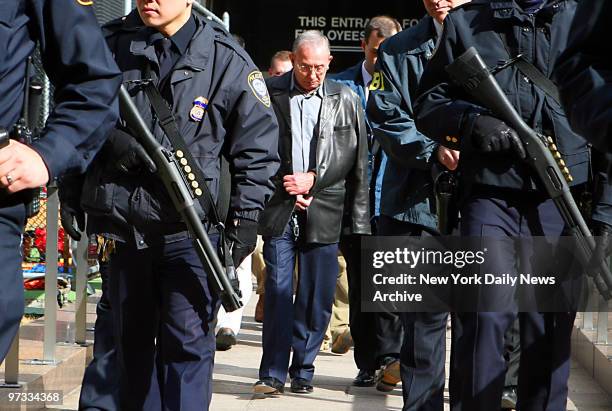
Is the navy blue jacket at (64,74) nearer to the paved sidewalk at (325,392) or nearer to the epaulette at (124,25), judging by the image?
the epaulette at (124,25)

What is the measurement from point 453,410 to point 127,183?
1.57 metres

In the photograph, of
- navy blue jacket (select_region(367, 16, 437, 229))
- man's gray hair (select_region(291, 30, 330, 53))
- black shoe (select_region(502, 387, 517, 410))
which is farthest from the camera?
man's gray hair (select_region(291, 30, 330, 53))

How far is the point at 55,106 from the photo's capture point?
354 centimetres

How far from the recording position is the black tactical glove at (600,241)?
17.7 ft

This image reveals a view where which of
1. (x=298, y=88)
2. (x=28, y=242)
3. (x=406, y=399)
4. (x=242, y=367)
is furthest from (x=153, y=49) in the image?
(x=28, y=242)

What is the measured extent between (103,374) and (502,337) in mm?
1896

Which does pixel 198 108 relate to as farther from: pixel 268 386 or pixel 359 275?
pixel 359 275

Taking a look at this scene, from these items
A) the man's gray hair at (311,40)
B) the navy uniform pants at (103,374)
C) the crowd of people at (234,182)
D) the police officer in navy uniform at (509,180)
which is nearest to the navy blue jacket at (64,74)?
the crowd of people at (234,182)

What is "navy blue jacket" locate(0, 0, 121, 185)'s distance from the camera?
3379 mm

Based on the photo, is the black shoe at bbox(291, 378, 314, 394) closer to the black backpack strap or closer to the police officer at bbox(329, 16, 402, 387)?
the police officer at bbox(329, 16, 402, 387)

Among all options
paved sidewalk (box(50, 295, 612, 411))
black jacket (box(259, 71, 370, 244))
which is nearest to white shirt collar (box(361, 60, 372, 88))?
black jacket (box(259, 71, 370, 244))

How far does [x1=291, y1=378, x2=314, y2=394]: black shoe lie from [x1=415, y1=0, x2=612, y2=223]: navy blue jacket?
272 centimetres

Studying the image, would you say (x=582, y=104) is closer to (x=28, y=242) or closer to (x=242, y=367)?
(x=242, y=367)

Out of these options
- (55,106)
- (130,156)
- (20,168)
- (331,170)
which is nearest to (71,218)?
(130,156)
